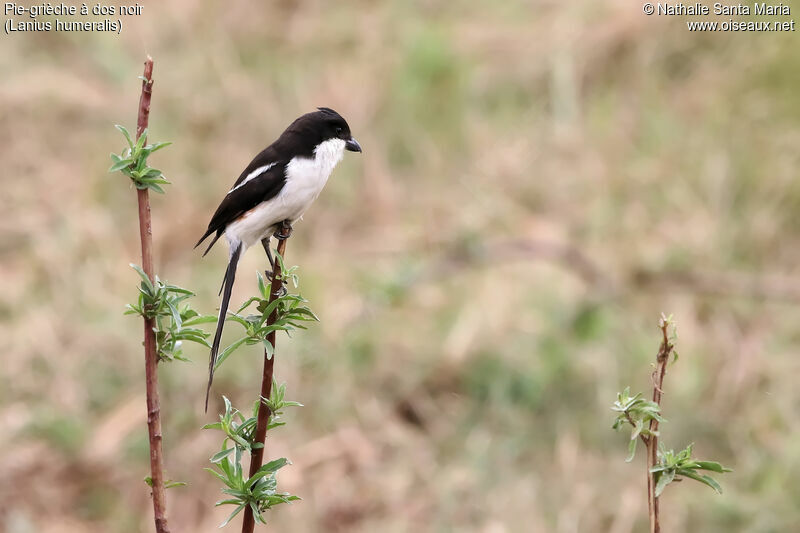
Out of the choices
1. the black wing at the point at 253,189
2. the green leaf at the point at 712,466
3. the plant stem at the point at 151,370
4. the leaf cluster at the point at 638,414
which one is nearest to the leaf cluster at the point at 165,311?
the plant stem at the point at 151,370

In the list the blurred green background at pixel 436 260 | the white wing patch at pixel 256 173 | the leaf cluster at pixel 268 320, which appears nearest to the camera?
the leaf cluster at pixel 268 320

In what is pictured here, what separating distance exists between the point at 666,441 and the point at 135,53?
5478mm

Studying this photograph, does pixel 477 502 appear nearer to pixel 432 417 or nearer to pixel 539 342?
pixel 432 417

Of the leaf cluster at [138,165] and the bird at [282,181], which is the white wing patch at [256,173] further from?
the leaf cluster at [138,165]

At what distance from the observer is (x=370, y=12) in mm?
8422

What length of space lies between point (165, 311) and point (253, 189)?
40.1 inches

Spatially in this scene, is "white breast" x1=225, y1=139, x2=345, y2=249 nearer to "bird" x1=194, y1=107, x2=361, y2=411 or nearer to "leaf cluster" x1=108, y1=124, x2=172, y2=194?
"bird" x1=194, y1=107, x2=361, y2=411

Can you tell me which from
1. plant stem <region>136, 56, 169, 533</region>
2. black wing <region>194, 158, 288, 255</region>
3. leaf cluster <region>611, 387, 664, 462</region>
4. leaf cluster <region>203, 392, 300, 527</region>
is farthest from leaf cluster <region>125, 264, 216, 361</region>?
black wing <region>194, 158, 288, 255</region>

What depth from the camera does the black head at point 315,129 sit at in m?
2.52

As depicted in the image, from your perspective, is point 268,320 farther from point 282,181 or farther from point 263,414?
point 282,181

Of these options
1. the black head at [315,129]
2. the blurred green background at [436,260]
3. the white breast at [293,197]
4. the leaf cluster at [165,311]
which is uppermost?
the blurred green background at [436,260]

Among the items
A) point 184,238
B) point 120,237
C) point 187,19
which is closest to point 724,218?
point 184,238

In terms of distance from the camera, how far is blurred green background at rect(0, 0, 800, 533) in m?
4.88

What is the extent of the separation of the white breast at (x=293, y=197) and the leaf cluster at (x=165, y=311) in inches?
32.2
